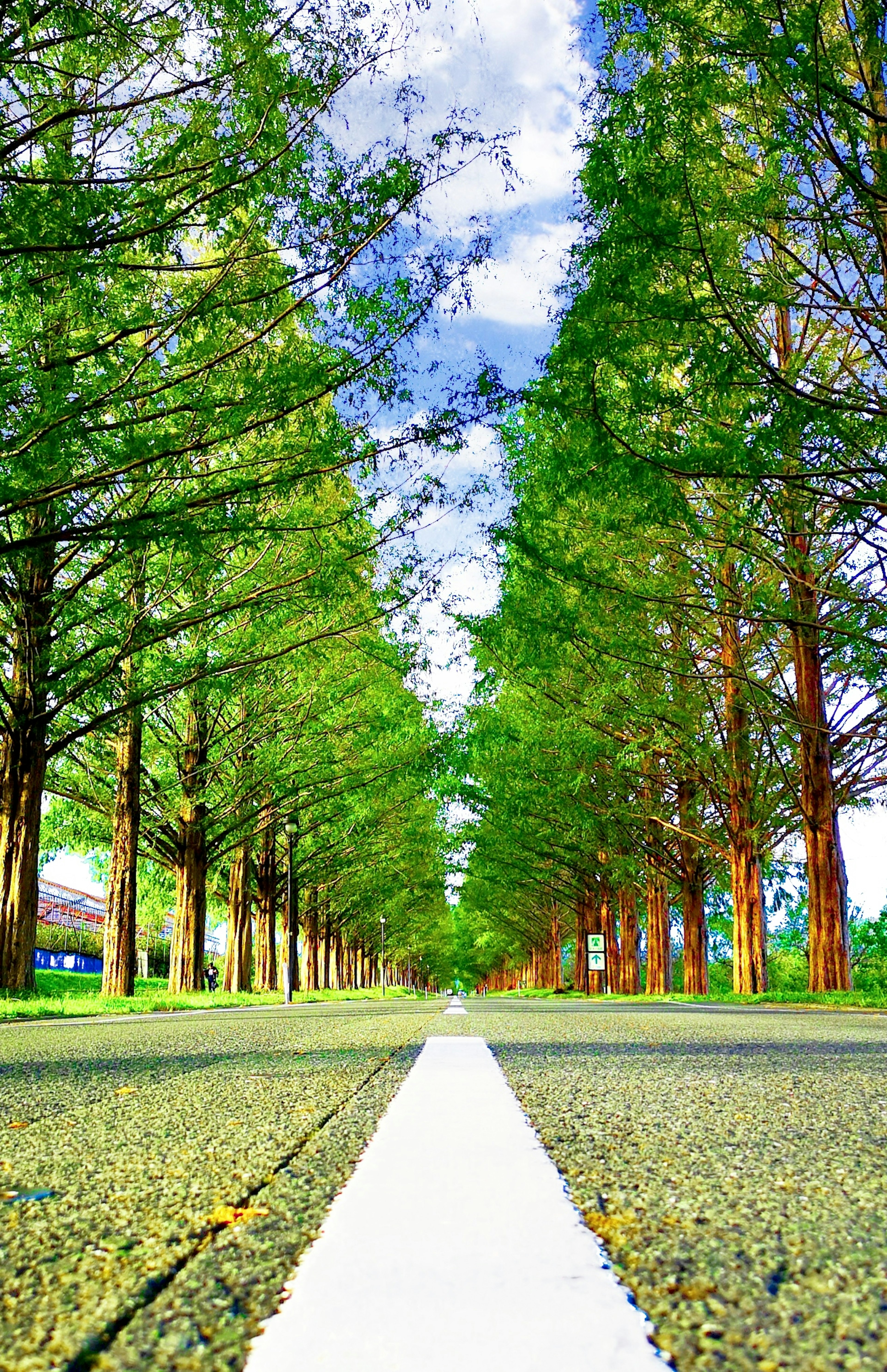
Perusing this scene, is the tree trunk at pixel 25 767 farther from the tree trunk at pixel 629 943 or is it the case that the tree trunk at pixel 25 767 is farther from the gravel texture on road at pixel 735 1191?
the tree trunk at pixel 629 943

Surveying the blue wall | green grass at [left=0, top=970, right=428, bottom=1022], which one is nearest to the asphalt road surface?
green grass at [left=0, top=970, right=428, bottom=1022]

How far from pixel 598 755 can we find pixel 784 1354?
64.2 feet

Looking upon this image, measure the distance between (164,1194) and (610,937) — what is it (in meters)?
32.8

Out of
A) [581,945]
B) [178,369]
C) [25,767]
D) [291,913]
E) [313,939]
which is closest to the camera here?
[178,369]

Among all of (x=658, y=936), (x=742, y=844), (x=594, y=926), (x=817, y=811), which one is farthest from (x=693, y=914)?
(x=594, y=926)

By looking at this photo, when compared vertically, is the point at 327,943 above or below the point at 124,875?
below

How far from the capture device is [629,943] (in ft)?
102

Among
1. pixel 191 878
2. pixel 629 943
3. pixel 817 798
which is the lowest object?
pixel 629 943

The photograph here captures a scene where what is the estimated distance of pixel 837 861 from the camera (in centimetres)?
1534

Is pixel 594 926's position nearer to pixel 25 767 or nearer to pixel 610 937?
pixel 610 937

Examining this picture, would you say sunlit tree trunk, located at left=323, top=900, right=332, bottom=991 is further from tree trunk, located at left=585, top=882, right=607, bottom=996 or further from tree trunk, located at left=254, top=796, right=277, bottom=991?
tree trunk, located at left=585, top=882, right=607, bottom=996

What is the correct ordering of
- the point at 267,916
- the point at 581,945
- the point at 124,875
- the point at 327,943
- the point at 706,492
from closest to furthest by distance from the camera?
the point at 706,492
the point at 124,875
the point at 267,916
the point at 581,945
the point at 327,943

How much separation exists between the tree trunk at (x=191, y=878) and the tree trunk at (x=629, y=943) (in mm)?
13625

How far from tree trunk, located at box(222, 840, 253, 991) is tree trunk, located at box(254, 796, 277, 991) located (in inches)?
97.8
